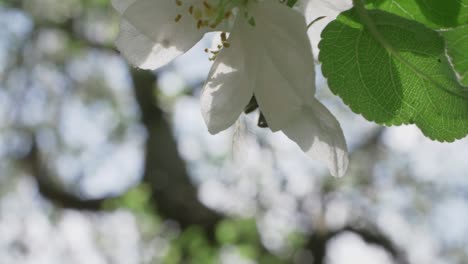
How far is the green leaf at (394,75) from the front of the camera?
78 cm

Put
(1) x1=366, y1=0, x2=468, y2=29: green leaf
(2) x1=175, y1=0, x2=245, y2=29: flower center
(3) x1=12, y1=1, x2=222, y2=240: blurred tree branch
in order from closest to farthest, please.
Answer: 1. (1) x1=366, y1=0, x2=468, y2=29: green leaf
2. (2) x1=175, y1=0, x2=245, y2=29: flower center
3. (3) x1=12, y1=1, x2=222, y2=240: blurred tree branch

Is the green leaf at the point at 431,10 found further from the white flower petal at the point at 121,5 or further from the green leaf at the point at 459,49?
the white flower petal at the point at 121,5

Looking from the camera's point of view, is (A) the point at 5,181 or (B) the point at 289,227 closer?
(B) the point at 289,227

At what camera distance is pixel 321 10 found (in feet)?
2.78

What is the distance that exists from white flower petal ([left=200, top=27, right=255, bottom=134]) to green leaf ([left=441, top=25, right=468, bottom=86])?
0.26 meters

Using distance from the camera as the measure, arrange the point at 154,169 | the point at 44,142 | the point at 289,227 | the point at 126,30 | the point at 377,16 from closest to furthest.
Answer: the point at 377,16 < the point at 126,30 < the point at 154,169 < the point at 289,227 < the point at 44,142

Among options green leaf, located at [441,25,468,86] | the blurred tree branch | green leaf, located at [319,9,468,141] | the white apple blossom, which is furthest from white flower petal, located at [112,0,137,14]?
the blurred tree branch

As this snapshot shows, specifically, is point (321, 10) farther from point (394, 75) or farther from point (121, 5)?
point (121, 5)

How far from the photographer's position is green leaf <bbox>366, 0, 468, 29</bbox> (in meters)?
0.76

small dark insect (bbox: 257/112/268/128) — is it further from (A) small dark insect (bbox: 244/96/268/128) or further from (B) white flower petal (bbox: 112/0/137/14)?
(B) white flower petal (bbox: 112/0/137/14)

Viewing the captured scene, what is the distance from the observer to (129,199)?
19.1ft

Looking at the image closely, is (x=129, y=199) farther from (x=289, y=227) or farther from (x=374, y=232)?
(x=374, y=232)

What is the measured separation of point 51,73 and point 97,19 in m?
0.88

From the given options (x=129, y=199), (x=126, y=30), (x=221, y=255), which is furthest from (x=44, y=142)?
(x=126, y=30)
